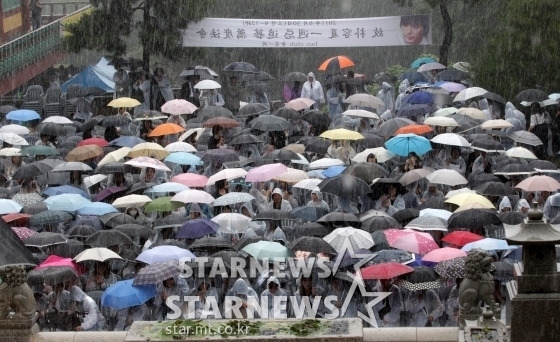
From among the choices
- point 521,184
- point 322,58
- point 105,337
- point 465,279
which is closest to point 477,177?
point 521,184

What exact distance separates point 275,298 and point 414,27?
15.3 metres

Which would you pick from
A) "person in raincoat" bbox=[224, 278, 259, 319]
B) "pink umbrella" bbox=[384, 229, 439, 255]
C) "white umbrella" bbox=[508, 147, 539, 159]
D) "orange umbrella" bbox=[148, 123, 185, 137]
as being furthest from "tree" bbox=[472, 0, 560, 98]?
"person in raincoat" bbox=[224, 278, 259, 319]

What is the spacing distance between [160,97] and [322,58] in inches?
381

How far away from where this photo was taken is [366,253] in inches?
578

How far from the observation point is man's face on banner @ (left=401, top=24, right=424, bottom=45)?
28.4 meters

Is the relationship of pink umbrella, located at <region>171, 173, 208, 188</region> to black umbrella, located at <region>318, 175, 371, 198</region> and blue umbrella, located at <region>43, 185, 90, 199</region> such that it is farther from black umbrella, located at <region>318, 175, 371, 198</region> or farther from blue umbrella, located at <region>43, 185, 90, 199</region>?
black umbrella, located at <region>318, 175, 371, 198</region>

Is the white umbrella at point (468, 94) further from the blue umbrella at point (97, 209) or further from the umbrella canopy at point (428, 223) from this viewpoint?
the blue umbrella at point (97, 209)

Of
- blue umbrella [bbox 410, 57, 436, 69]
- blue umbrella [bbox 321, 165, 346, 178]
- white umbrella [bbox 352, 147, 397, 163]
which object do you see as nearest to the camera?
blue umbrella [bbox 321, 165, 346, 178]

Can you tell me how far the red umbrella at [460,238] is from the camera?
15141 millimetres

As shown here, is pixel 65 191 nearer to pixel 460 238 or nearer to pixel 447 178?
pixel 447 178

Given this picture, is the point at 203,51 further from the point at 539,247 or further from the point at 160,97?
the point at 539,247

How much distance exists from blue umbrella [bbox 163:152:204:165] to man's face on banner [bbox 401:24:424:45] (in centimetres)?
1059

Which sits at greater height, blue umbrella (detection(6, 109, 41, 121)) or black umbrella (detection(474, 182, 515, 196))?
blue umbrella (detection(6, 109, 41, 121))

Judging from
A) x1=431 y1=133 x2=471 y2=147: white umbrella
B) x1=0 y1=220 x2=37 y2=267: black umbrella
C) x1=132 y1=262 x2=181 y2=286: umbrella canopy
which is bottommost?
x1=132 y1=262 x2=181 y2=286: umbrella canopy
